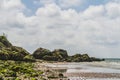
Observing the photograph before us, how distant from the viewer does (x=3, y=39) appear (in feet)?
613

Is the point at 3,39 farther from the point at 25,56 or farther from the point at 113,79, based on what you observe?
the point at 113,79

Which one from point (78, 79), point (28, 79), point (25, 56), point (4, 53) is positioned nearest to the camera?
point (28, 79)

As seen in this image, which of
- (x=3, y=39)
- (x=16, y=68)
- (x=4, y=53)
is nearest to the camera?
(x=16, y=68)

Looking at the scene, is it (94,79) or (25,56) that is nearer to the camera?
(94,79)

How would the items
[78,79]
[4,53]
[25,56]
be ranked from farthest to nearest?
[25,56] < [4,53] < [78,79]

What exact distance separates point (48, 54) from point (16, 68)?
124 metres

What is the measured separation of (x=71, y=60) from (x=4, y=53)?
72.4 metres

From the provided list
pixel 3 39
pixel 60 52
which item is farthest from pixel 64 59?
pixel 3 39

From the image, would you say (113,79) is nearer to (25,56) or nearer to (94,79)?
(94,79)

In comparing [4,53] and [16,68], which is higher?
[4,53]

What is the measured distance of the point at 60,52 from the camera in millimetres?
197875

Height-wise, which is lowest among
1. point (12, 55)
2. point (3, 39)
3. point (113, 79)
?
point (113, 79)

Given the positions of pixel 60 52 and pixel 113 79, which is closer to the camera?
pixel 113 79

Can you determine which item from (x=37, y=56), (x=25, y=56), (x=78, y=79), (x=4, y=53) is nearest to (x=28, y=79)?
(x=78, y=79)
